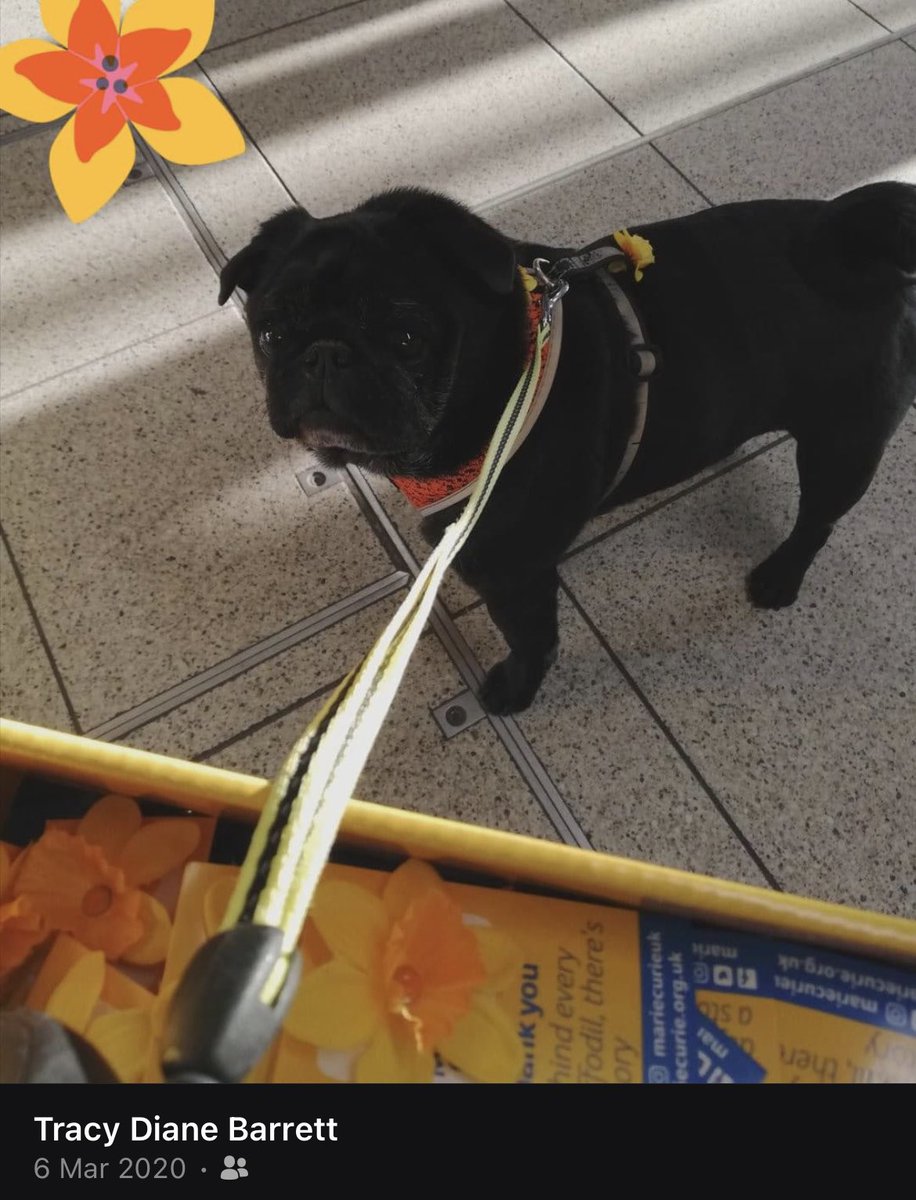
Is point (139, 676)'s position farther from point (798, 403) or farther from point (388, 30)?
point (388, 30)

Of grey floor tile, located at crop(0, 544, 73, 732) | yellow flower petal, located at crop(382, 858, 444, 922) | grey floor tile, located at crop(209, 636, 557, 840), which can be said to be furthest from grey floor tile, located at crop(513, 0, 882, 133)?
yellow flower petal, located at crop(382, 858, 444, 922)

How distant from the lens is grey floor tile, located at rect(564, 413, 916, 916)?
115 cm

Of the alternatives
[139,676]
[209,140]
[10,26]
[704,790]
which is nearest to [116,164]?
[209,140]

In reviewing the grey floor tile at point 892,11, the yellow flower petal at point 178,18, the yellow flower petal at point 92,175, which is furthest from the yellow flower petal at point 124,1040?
the grey floor tile at point 892,11

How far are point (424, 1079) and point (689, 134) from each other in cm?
191

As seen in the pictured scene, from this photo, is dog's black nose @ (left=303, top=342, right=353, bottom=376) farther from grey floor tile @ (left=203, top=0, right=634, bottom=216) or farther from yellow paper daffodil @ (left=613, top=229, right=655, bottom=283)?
grey floor tile @ (left=203, top=0, right=634, bottom=216)

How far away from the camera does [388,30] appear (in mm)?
1922

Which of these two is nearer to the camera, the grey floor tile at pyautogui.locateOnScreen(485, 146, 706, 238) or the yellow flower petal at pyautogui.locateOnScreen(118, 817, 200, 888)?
the yellow flower petal at pyautogui.locateOnScreen(118, 817, 200, 888)

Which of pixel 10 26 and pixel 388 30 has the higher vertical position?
pixel 10 26

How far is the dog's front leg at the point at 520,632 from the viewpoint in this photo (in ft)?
3.42

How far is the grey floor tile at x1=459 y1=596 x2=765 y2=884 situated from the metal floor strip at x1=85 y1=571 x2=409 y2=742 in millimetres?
156

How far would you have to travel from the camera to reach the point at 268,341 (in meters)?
0.91

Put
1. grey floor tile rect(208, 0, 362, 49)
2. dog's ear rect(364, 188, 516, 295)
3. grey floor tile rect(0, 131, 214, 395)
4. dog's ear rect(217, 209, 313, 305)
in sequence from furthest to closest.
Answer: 1. grey floor tile rect(208, 0, 362, 49)
2. grey floor tile rect(0, 131, 214, 395)
3. dog's ear rect(217, 209, 313, 305)
4. dog's ear rect(364, 188, 516, 295)

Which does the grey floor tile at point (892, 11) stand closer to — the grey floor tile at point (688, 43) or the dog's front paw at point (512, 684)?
the grey floor tile at point (688, 43)
